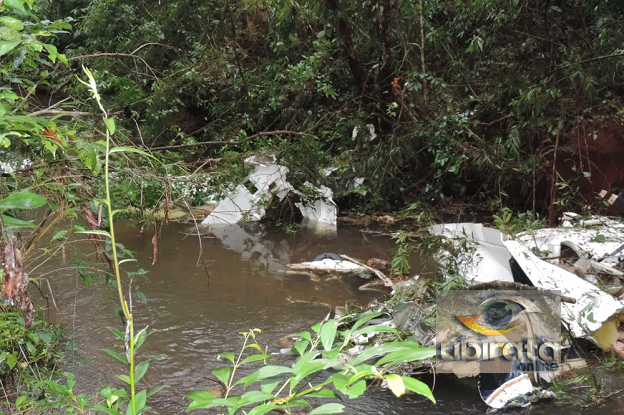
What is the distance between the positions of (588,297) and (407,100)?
3.60 meters

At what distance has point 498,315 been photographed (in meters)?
2.62

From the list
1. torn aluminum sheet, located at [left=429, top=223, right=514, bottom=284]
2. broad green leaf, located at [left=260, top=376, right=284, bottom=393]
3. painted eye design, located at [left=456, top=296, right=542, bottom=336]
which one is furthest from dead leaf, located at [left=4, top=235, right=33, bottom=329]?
torn aluminum sheet, located at [left=429, top=223, right=514, bottom=284]

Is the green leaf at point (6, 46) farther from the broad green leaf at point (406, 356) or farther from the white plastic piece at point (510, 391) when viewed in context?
the white plastic piece at point (510, 391)

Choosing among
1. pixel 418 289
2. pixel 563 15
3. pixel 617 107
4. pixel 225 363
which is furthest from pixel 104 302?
pixel 563 15

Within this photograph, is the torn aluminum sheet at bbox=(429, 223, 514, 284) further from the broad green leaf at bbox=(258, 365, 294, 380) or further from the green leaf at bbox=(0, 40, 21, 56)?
the green leaf at bbox=(0, 40, 21, 56)

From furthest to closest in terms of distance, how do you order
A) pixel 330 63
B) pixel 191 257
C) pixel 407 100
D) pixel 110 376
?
pixel 330 63 < pixel 407 100 < pixel 191 257 < pixel 110 376

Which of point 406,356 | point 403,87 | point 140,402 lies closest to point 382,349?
point 406,356

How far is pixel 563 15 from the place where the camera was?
19.5 feet

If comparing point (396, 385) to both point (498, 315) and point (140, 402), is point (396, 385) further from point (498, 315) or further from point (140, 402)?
point (498, 315)

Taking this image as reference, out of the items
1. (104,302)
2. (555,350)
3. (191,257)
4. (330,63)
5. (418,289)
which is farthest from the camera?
(330,63)

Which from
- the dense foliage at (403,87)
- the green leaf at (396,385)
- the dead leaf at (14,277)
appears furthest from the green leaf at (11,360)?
the dense foliage at (403,87)

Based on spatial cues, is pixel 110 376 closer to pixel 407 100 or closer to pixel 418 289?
pixel 418 289

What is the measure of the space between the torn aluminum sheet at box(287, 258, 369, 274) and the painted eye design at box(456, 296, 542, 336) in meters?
1.68

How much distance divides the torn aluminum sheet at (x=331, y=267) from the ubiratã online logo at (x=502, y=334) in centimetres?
167
